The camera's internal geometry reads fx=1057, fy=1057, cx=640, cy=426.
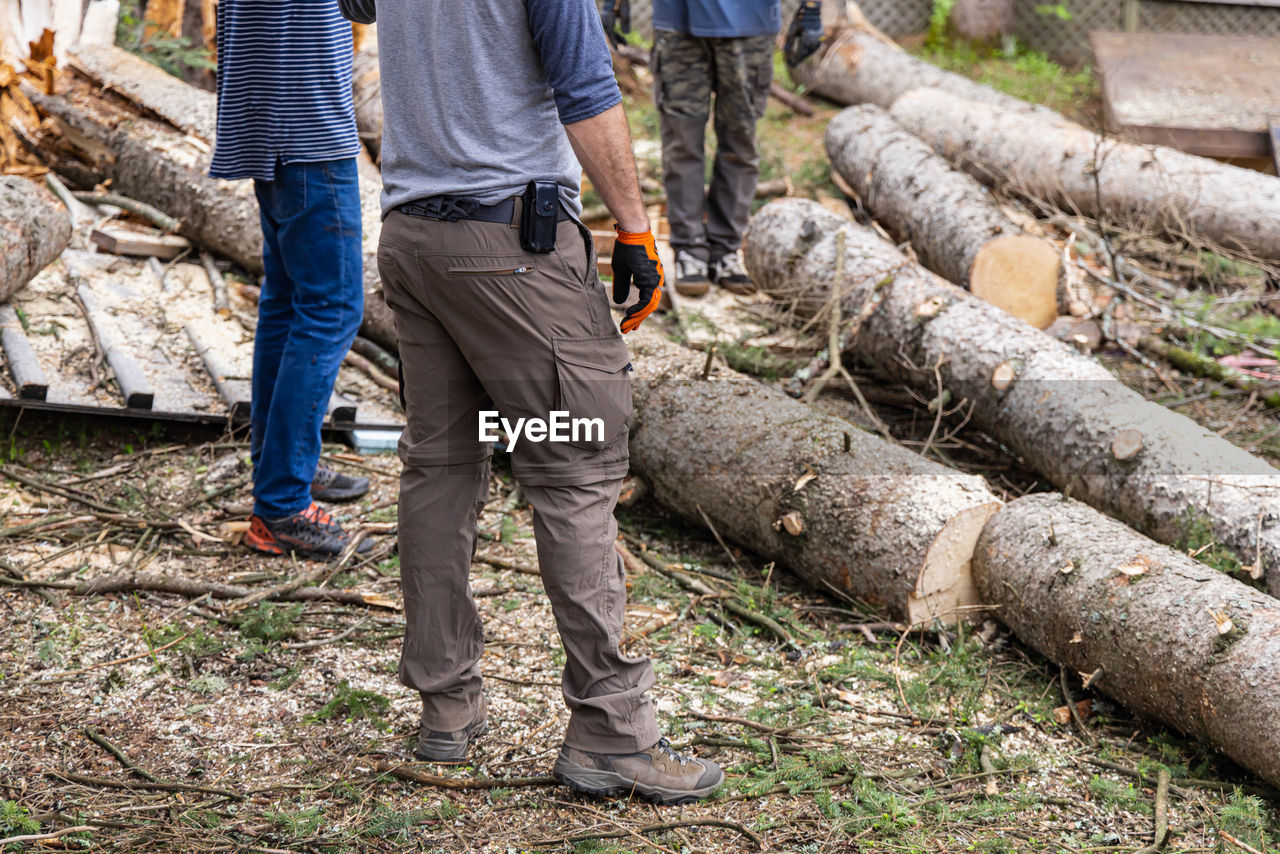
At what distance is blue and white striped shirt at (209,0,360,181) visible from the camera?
2939 millimetres

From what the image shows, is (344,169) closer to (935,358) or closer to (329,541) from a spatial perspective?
(329,541)

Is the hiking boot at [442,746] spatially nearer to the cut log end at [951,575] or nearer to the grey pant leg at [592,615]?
the grey pant leg at [592,615]

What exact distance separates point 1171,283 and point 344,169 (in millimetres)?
4569

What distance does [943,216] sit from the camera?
17.8 ft

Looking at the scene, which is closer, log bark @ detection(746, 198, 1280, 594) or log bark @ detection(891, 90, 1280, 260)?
log bark @ detection(746, 198, 1280, 594)

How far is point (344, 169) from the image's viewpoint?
3.02 m

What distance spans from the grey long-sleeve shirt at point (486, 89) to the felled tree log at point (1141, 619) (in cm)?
172

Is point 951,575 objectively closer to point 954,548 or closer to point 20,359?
point 954,548

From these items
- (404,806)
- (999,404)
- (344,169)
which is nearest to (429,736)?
(404,806)

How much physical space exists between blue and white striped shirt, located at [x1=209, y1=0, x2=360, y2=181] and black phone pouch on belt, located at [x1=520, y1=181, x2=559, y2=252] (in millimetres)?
1152

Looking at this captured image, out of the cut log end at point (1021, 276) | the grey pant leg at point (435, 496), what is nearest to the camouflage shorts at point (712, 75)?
the cut log end at point (1021, 276)

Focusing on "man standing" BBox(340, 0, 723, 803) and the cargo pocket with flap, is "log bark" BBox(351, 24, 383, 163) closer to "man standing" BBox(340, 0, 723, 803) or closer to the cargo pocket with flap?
"man standing" BBox(340, 0, 723, 803)

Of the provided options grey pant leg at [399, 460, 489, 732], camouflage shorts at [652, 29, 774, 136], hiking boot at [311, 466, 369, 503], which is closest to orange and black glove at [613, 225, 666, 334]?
grey pant leg at [399, 460, 489, 732]

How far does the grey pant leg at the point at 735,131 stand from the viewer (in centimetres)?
507
